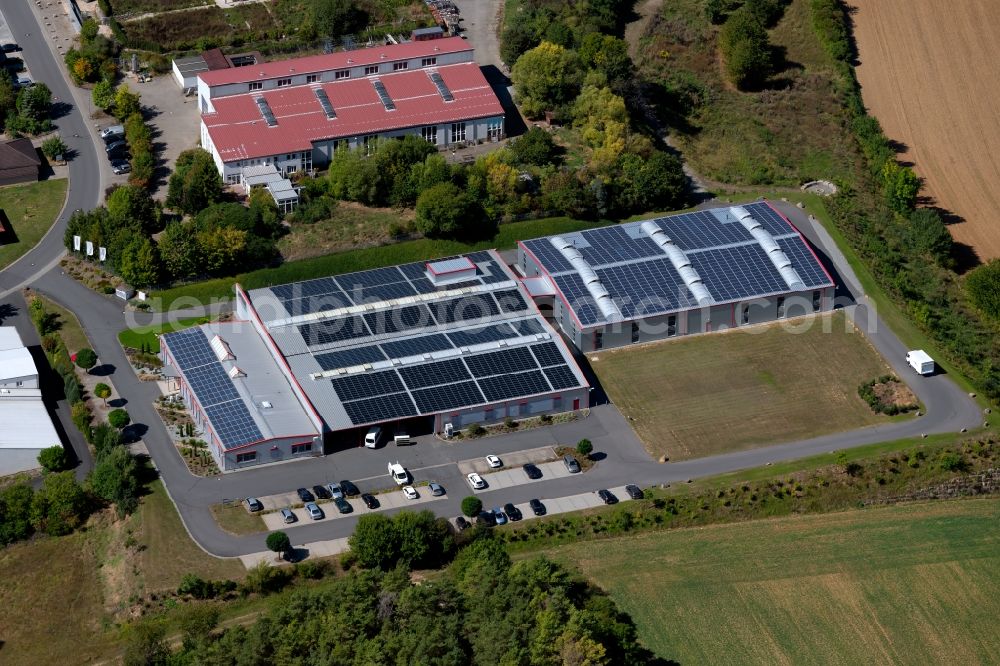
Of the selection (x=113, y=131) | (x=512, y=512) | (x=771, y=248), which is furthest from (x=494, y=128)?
(x=512, y=512)

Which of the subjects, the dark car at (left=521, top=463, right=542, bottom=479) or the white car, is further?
the dark car at (left=521, top=463, right=542, bottom=479)

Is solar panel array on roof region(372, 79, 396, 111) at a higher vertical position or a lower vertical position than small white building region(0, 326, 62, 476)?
higher

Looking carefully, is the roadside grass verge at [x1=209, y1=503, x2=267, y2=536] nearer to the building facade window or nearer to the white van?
the white van

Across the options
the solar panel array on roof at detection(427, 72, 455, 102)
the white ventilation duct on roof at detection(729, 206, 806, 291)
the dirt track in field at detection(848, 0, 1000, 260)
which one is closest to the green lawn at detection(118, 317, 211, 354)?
the solar panel array on roof at detection(427, 72, 455, 102)

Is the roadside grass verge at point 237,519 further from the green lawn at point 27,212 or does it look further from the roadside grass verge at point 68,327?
the green lawn at point 27,212

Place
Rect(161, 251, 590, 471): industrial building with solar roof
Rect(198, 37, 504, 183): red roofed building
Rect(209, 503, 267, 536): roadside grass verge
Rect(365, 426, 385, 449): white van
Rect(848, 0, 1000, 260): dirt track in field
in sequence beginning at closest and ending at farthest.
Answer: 1. Rect(209, 503, 267, 536): roadside grass verge
2. Rect(365, 426, 385, 449): white van
3. Rect(161, 251, 590, 471): industrial building with solar roof
4. Rect(198, 37, 504, 183): red roofed building
5. Rect(848, 0, 1000, 260): dirt track in field

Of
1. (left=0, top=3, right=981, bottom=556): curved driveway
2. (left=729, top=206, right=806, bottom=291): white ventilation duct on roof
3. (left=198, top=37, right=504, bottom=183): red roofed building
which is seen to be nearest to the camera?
(left=0, top=3, right=981, bottom=556): curved driveway

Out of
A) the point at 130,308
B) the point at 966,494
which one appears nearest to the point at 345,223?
the point at 130,308
